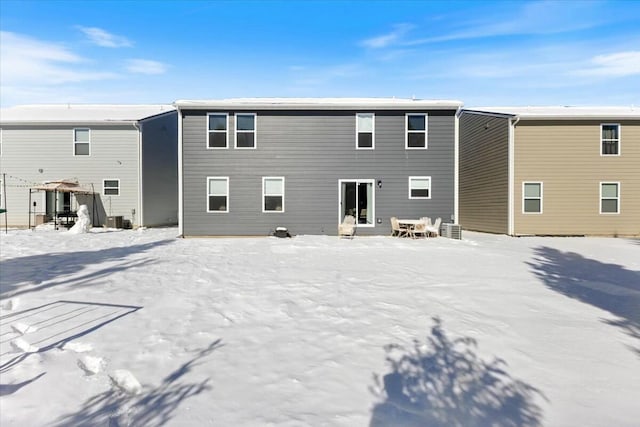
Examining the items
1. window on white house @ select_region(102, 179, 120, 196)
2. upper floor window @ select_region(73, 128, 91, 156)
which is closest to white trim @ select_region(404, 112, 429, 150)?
window on white house @ select_region(102, 179, 120, 196)

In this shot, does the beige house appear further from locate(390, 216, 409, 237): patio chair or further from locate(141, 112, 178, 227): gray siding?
locate(141, 112, 178, 227): gray siding

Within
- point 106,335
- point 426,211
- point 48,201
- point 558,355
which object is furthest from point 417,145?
point 48,201

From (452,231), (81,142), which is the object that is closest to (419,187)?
(452,231)

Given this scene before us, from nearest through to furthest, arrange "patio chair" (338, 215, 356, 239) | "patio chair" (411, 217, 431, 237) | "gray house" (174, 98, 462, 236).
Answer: "patio chair" (338, 215, 356, 239)
"patio chair" (411, 217, 431, 237)
"gray house" (174, 98, 462, 236)

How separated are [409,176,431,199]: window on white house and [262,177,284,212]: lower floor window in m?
5.23

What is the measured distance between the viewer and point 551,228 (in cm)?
1395

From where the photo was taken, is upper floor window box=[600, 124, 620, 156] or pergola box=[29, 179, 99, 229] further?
pergola box=[29, 179, 99, 229]

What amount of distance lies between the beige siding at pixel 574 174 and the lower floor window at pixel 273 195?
9953 millimetres

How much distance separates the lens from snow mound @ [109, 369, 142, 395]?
282 cm

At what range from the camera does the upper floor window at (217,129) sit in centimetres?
1330

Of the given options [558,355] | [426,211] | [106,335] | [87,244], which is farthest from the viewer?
[426,211]

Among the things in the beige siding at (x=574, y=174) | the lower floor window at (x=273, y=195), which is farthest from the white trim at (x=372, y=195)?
the beige siding at (x=574, y=174)

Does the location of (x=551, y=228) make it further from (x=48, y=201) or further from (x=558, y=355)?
(x=48, y=201)

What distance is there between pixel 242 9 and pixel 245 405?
51.2ft
